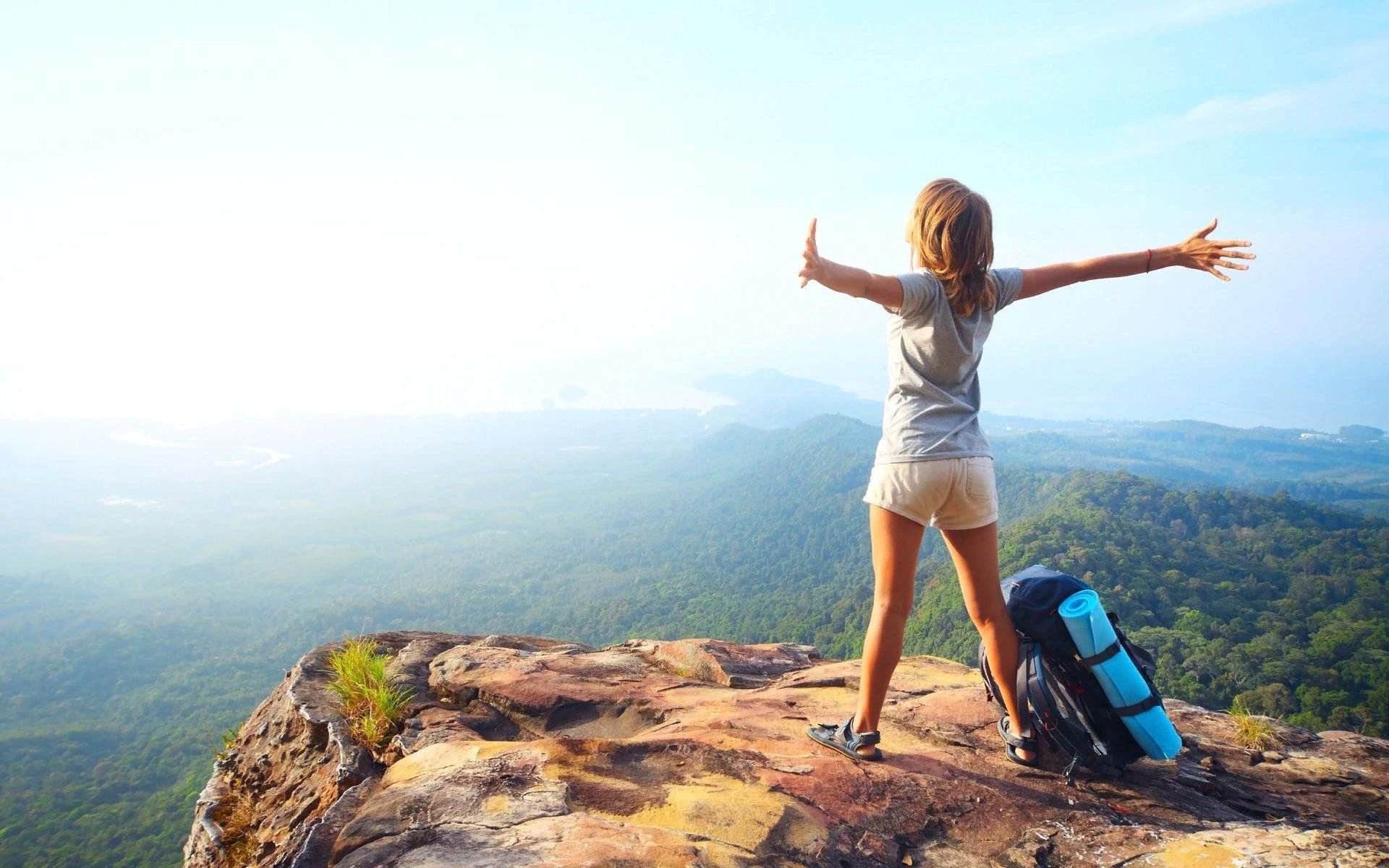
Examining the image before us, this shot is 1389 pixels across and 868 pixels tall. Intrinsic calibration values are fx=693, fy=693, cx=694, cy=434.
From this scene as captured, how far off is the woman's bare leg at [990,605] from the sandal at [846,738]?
0.73 meters

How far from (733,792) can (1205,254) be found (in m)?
3.57

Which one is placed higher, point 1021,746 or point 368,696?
point 1021,746

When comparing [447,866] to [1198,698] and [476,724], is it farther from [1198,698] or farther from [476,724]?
[1198,698]

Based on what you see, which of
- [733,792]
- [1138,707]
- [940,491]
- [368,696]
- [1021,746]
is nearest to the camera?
[940,491]

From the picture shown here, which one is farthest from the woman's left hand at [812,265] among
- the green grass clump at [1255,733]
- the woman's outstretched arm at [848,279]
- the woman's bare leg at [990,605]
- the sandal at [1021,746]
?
the green grass clump at [1255,733]

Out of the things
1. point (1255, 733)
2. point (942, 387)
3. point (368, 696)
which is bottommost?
point (368, 696)

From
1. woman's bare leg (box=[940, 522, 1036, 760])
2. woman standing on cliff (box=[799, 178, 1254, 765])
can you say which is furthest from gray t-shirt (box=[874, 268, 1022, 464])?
woman's bare leg (box=[940, 522, 1036, 760])

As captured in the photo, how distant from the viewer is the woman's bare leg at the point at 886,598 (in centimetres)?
322

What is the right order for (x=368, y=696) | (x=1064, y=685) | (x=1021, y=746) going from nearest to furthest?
(x=1064, y=685), (x=1021, y=746), (x=368, y=696)

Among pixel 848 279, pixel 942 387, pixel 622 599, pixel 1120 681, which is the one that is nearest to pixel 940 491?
pixel 942 387

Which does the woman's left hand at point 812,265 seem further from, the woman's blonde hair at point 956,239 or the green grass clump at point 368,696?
the green grass clump at point 368,696

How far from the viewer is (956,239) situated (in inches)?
117

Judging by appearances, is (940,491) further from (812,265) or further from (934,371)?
(812,265)

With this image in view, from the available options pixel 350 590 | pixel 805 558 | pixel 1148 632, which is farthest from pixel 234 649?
pixel 1148 632
